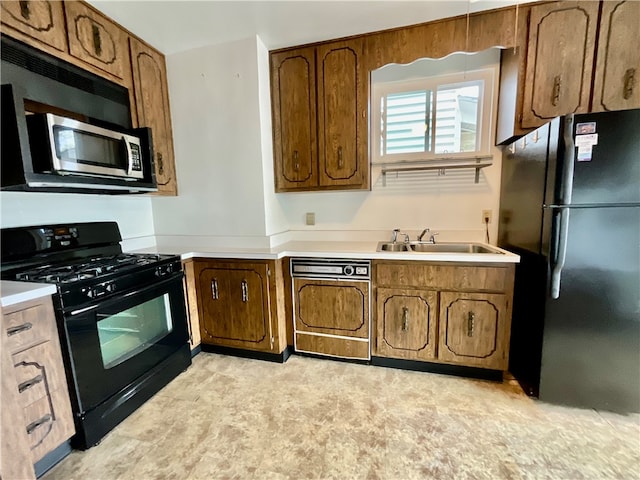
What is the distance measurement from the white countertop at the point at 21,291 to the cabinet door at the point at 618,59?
10.6 ft

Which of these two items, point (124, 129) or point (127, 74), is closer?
point (124, 129)

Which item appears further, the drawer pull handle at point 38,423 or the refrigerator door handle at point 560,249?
the refrigerator door handle at point 560,249

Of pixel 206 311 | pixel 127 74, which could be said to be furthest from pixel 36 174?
pixel 206 311

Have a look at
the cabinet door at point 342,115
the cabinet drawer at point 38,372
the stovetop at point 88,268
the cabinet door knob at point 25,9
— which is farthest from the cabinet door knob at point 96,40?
the cabinet drawer at point 38,372

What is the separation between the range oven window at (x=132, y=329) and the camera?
169 cm

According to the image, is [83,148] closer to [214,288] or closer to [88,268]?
[88,268]

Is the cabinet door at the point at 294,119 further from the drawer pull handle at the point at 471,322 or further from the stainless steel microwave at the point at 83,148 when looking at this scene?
the drawer pull handle at the point at 471,322

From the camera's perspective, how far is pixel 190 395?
6.61ft

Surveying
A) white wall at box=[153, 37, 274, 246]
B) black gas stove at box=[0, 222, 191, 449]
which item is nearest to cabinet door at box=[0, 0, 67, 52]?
white wall at box=[153, 37, 274, 246]

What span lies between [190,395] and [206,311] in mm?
652

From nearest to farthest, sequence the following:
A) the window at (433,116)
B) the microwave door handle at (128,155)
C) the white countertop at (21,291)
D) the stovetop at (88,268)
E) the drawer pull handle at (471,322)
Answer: the white countertop at (21,291)
the stovetop at (88,268)
the microwave door handle at (128,155)
the drawer pull handle at (471,322)
the window at (433,116)

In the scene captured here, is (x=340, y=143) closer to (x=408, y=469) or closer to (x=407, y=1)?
(x=407, y=1)

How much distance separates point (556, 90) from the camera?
6.34ft

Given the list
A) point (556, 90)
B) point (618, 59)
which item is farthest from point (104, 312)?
point (618, 59)
